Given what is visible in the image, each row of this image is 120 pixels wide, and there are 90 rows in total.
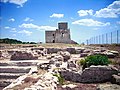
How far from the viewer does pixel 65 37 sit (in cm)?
5256

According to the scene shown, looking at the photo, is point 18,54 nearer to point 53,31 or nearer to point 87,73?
point 87,73

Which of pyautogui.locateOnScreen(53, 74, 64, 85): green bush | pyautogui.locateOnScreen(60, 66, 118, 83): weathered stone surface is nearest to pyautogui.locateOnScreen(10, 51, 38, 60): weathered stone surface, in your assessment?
pyautogui.locateOnScreen(60, 66, 118, 83): weathered stone surface

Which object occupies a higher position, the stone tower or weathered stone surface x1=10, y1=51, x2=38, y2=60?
the stone tower

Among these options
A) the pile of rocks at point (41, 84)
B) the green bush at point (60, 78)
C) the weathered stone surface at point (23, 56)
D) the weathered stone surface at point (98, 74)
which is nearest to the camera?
the pile of rocks at point (41, 84)

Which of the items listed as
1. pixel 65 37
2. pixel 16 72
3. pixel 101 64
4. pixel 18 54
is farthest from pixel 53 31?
A: pixel 101 64

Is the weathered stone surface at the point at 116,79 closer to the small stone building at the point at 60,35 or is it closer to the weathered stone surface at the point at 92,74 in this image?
the weathered stone surface at the point at 92,74

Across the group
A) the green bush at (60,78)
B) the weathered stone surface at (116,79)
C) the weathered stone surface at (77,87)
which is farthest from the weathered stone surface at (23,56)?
the weathered stone surface at (116,79)

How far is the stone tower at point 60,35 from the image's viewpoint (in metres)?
52.5

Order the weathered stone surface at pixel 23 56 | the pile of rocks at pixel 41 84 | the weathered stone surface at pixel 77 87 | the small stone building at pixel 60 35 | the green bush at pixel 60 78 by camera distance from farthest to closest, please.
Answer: the small stone building at pixel 60 35
the weathered stone surface at pixel 23 56
the green bush at pixel 60 78
the weathered stone surface at pixel 77 87
the pile of rocks at pixel 41 84

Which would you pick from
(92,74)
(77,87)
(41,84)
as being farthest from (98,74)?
(41,84)

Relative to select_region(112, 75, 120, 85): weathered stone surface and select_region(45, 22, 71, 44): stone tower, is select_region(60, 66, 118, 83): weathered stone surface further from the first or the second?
select_region(45, 22, 71, 44): stone tower

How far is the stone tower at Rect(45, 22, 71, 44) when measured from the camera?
5247cm

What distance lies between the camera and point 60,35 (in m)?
52.4

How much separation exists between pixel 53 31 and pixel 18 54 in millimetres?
31307
